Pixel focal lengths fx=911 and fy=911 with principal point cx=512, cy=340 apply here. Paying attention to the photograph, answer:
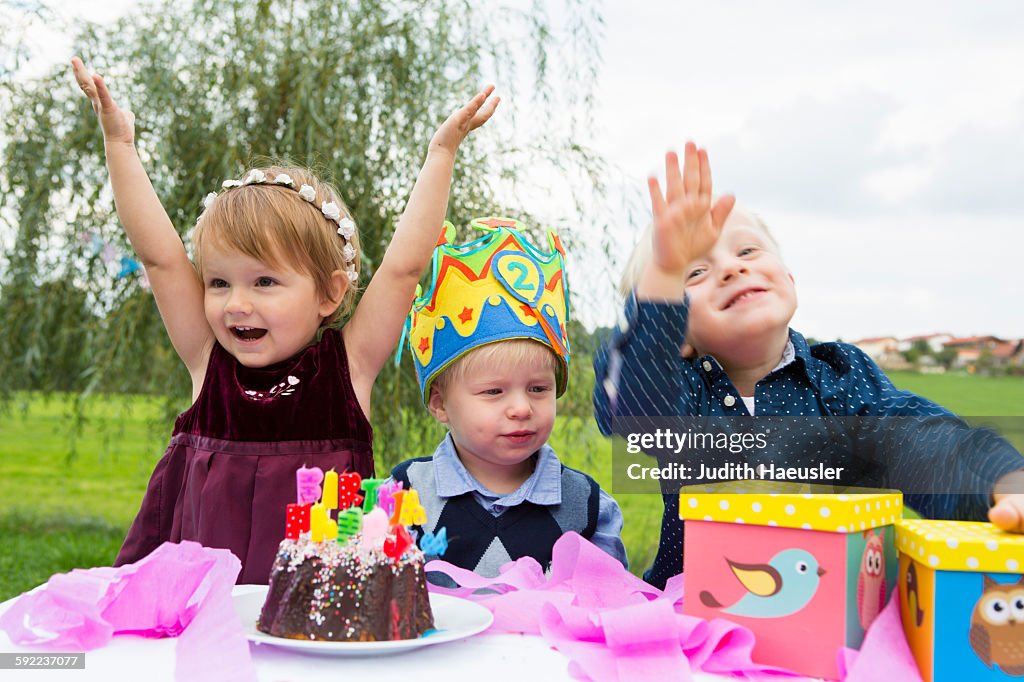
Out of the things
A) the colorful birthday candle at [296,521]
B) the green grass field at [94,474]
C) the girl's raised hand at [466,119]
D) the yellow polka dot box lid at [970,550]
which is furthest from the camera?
the girl's raised hand at [466,119]

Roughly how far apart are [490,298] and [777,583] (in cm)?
84

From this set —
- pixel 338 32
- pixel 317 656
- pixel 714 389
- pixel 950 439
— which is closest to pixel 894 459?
pixel 950 439

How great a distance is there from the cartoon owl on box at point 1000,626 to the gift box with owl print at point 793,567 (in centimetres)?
11

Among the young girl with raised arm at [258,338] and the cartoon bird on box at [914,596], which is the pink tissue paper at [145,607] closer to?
the young girl with raised arm at [258,338]

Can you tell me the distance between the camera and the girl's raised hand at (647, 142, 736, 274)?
3.47 ft

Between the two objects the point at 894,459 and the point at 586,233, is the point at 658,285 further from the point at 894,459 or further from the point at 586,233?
→ the point at 586,233

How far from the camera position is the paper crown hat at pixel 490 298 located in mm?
1599

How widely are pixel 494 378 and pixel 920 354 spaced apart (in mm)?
680

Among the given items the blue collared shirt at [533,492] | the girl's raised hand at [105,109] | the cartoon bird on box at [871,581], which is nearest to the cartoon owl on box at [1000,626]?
the cartoon bird on box at [871,581]

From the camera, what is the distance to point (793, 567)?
0.87m

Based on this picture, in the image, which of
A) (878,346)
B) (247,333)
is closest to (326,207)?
(247,333)

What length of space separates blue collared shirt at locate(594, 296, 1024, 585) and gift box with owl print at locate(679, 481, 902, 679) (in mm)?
296

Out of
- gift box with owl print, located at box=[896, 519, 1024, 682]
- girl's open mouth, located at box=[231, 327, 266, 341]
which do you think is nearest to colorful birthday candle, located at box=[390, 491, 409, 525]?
gift box with owl print, located at box=[896, 519, 1024, 682]

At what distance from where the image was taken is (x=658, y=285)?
119 cm
